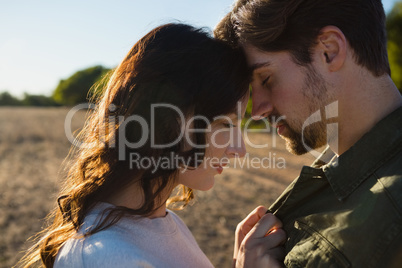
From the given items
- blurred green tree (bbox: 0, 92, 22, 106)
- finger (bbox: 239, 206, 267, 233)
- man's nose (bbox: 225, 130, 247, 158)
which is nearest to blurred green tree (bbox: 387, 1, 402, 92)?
man's nose (bbox: 225, 130, 247, 158)

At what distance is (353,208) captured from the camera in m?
1.58

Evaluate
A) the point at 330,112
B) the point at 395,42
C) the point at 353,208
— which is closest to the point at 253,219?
the point at 353,208

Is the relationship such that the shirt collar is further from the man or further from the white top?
the white top

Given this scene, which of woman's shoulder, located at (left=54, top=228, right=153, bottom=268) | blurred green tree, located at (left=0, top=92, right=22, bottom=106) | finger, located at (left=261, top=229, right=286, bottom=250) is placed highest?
woman's shoulder, located at (left=54, top=228, right=153, bottom=268)

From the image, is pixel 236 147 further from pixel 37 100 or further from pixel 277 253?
pixel 37 100

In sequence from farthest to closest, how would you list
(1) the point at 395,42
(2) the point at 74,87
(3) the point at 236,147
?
(2) the point at 74,87
(1) the point at 395,42
(3) the point at 236,147

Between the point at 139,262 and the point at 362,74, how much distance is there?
56.9 inches

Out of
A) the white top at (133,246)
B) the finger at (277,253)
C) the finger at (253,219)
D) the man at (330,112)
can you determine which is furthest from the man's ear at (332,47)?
the white top at (133,246)

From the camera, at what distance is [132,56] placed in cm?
202

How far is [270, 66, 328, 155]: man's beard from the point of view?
2133 mm

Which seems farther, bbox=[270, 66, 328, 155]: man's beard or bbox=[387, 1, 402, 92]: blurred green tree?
bbox=[387, 1, 402, 92]: blurred green tree

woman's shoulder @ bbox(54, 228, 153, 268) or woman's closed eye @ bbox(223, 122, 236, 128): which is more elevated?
woman's closed eye @ bbox(223, 122, 236, 128)

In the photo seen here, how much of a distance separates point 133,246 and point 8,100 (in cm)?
7282

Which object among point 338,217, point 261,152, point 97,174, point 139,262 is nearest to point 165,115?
point 97,174
